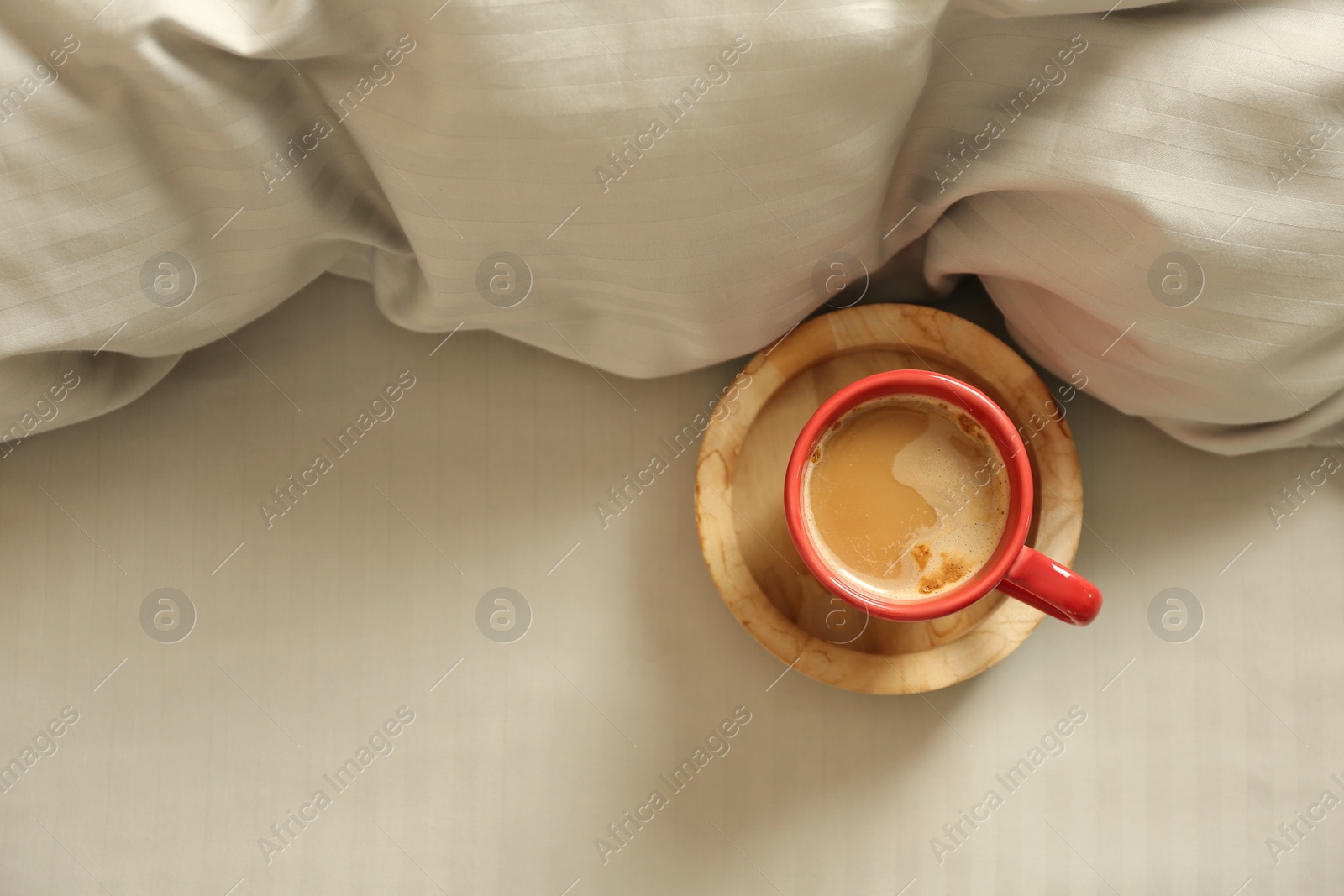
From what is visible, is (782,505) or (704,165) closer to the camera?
(704,165)

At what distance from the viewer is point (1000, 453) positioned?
0.55 meters

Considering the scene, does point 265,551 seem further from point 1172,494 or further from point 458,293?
point 1172,494

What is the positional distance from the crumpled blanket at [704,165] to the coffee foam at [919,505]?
0.09 m

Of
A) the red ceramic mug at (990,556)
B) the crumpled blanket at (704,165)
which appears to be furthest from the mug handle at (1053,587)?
the crumpled blanket at (704,165)

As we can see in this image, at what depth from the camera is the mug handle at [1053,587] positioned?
1.63 feet

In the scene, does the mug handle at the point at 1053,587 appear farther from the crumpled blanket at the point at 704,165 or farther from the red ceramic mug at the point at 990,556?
the crumpled blanket at the point at 704,165

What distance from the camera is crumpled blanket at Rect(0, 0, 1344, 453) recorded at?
0.47 m

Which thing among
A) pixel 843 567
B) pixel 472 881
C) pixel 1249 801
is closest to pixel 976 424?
pixel 843 567

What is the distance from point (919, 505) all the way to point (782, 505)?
10 centimetres

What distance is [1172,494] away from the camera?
0.65 m

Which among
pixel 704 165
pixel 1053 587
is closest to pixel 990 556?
pixel 1053 587

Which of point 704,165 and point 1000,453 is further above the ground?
point 704,165

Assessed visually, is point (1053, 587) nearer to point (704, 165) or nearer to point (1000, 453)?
point (1000, 453)

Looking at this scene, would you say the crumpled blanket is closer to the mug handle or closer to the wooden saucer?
the wooden saucer
